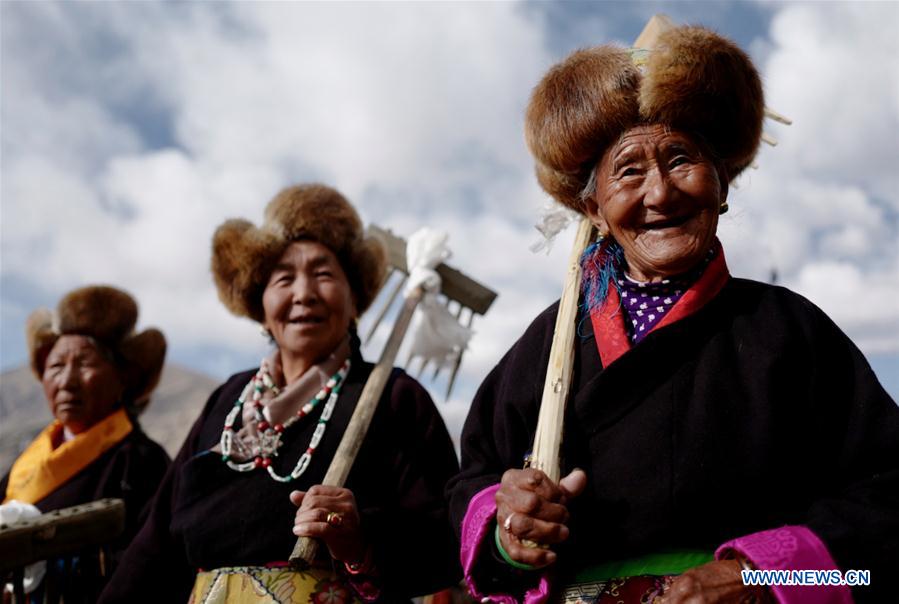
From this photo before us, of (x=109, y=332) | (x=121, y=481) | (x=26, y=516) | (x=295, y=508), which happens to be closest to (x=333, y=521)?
(x=295, y=508)

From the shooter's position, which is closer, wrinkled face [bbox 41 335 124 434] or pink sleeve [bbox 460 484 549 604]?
pink sleeve [bbox 460 484 549 604]

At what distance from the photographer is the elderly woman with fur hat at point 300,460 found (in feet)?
8.02

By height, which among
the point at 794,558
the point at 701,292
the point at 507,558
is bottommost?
the point at 507,558

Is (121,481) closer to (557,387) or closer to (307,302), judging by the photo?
(307,302)

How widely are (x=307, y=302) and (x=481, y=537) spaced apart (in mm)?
1448

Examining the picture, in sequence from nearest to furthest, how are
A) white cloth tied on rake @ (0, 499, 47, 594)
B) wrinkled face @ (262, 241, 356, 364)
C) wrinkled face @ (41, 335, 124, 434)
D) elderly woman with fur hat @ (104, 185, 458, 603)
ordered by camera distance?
1. elderly woman with fur hat @ (104, 185, 458, 603)
2. wrinkled face @ (262, 241, 356, 364)
3. white cloth tied on rake @ (0, 499, 47, 594)
4. wrinkled face @ (41, 335, 124, 434)

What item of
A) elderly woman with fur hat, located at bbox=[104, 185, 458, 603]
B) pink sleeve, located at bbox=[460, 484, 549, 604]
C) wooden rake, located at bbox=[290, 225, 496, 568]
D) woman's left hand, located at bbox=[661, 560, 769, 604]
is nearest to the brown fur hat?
elderly woman with fur hat, located at bbox=[104, 185, 458, 603]

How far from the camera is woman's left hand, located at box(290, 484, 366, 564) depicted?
230 centimetres

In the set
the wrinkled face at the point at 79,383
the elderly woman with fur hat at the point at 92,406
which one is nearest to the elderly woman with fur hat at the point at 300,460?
the elderly woman with fur hat at the point at 92,406

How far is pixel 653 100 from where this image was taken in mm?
1897

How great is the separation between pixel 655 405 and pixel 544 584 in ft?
1.64

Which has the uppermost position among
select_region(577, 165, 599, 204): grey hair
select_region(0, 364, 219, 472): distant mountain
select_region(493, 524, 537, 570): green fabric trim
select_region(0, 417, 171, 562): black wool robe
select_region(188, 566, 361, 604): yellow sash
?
select_region(0, 364, 219, 472): distant mountain

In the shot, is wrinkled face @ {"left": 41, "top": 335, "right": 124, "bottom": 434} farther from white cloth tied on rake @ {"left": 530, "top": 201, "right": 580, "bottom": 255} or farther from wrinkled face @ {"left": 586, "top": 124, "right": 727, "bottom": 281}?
wrinkled face @ {"left": 586, "top": 124, "right": 727, "bottom": 281}

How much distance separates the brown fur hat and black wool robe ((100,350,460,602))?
0.38m
